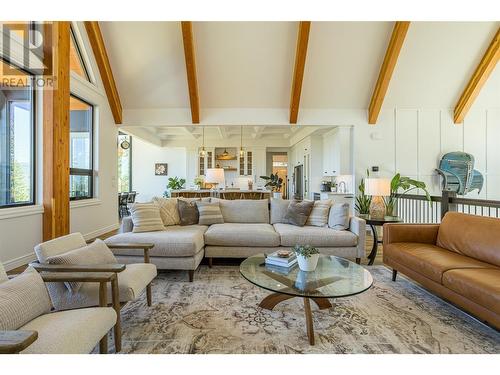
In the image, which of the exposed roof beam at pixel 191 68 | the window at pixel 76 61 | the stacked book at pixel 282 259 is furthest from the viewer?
the window at pixel 76 61

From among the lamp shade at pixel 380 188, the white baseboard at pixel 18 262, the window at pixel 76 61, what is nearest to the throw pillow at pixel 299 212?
the lamp shade at pixel 380 188

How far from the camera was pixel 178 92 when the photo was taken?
5.68 m

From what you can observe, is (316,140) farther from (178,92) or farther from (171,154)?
(171,154)

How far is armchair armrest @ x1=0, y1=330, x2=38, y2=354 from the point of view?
3.24ft

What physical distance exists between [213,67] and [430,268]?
187 inches

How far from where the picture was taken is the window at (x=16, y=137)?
130 inches

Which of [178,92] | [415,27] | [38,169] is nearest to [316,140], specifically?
[415,27]

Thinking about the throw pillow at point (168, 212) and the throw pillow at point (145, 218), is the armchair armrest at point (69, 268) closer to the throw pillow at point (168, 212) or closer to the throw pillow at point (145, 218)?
the throw pillow at point (145, 218)

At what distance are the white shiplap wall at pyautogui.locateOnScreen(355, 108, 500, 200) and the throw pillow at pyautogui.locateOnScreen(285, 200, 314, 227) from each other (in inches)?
108

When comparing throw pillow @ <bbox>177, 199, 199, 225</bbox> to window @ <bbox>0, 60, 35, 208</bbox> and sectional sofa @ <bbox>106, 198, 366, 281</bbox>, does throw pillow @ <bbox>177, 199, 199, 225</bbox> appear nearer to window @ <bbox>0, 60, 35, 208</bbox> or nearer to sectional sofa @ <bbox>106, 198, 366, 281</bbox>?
sectional sofa @ <bbox>106, 198, 366, 281</bbox>

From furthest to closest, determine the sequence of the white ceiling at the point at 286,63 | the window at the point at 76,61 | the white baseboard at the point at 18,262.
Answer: the white ceiling at the point at 286,63 → the window at the point at 76,61 → the white baseboard at the point at 18,262

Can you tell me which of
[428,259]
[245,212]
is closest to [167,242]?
[245,212]

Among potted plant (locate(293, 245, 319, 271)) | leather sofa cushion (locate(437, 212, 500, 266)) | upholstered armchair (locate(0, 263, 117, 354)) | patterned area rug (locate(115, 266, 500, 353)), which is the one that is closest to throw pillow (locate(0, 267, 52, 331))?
upholstered armchair (locate(0, 263, 117, 354))

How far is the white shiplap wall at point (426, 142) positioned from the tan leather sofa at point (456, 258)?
3.22m
